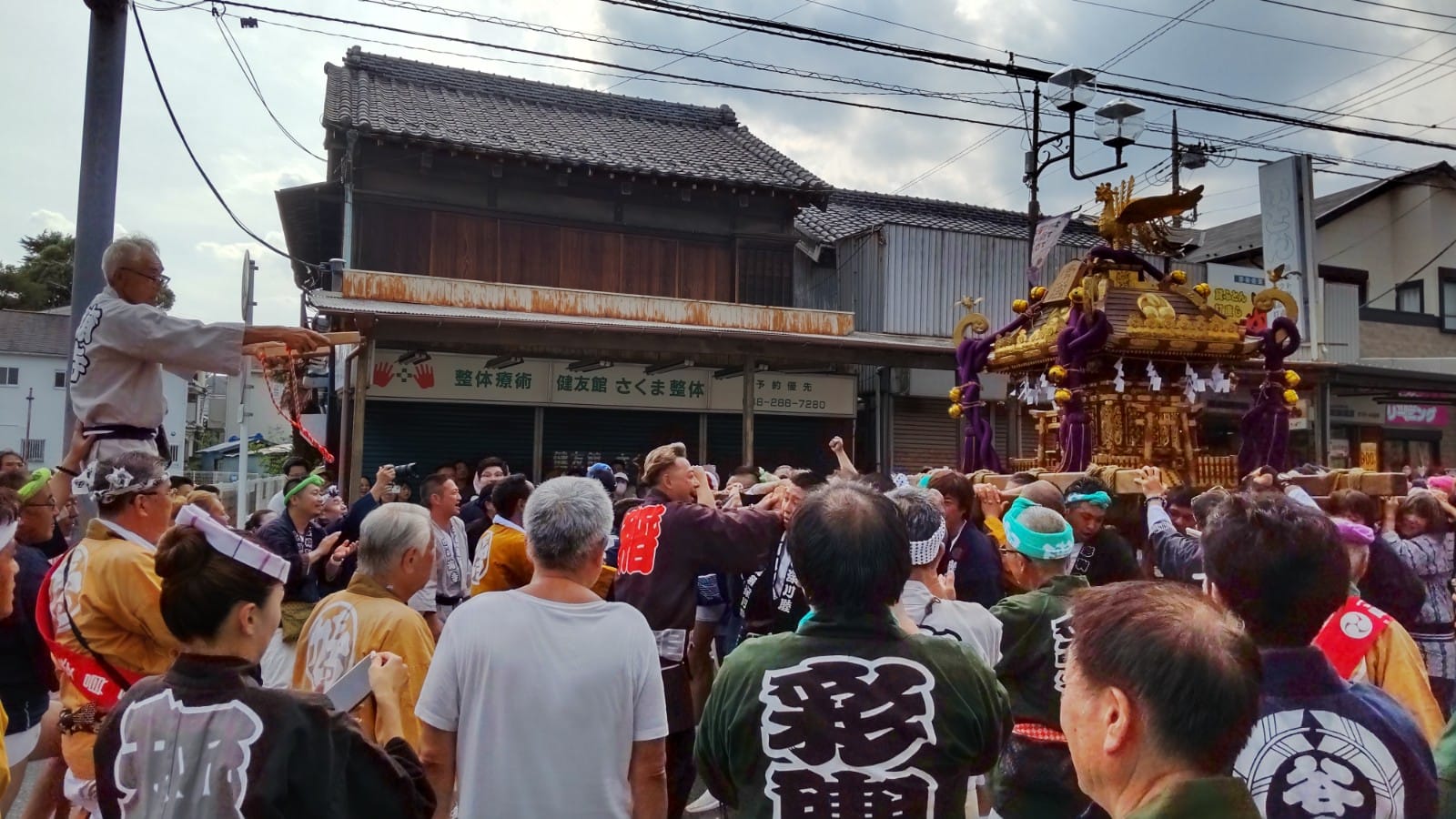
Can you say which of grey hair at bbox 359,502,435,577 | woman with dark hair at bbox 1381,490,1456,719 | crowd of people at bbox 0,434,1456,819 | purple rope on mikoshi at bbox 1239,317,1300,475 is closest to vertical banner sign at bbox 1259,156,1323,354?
purple rope on mikoshi at bbox 1239,317,1300,475

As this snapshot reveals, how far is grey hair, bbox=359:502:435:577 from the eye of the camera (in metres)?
2.86

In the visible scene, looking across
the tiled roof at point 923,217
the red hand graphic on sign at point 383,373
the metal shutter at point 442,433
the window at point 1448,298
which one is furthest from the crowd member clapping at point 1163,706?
the window at point 1448,298

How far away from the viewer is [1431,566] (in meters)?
5.64

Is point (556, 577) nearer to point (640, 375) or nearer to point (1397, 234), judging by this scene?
point (640, 375)

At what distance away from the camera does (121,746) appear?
6.36ft

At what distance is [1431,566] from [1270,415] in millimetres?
2847

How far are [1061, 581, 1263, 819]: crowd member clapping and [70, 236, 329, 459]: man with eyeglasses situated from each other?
9.84 feet

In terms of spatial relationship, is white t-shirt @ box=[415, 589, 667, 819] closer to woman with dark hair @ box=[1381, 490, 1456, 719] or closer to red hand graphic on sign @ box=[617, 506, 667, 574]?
red hand graphic on sign @ box=[617, 506, 667, 574]

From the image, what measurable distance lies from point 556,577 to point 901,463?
13084 millimetres

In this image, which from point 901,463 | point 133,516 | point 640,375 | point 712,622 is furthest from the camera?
point 901,463

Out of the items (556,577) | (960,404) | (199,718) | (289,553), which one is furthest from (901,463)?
(199,718)

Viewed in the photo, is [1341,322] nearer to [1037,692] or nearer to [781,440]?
[781,440]

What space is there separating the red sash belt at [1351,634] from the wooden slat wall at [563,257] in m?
12.5

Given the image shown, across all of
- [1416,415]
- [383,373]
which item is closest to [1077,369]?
[383,373]
